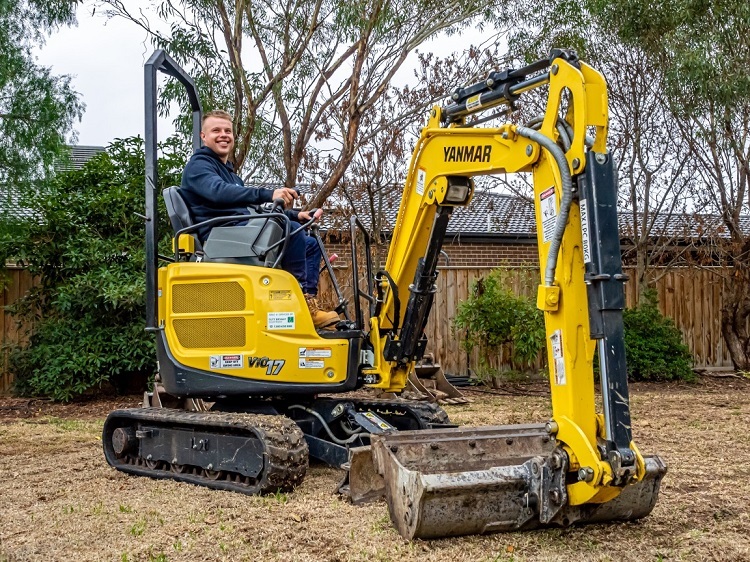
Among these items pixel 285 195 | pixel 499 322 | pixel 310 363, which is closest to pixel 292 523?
pixel 310 363

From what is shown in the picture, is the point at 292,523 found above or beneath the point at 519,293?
beneath

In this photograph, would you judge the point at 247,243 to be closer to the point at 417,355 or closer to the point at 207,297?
the point at 207,297

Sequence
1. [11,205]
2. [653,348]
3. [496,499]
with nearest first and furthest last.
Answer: [496,499] → [11,205] → [653,348]

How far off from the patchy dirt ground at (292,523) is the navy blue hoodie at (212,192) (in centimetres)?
191

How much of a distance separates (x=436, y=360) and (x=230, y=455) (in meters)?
7.92

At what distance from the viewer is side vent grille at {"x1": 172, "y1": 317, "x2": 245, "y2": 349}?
5.80 metres

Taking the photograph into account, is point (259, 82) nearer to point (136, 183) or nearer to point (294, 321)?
point (136, 183)

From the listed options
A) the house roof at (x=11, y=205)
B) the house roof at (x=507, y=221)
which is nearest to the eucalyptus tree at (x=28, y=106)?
the house roof at (x=11, y=205)

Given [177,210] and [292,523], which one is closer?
[292,523]

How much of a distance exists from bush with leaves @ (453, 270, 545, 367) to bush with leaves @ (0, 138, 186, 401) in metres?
4.43

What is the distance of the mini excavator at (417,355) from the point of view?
13.0 ft

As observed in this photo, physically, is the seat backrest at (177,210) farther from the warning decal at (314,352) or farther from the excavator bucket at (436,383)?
the excavator bucket at (436,383)

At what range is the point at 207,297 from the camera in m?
5.88

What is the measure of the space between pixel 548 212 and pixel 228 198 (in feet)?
8.15
